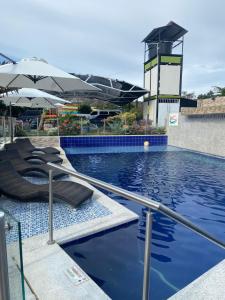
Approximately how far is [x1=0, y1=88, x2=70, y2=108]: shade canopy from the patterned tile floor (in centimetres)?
505

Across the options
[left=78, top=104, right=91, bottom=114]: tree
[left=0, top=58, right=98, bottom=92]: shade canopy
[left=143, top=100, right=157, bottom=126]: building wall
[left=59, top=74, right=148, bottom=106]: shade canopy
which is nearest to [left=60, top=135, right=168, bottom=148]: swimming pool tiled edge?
[left=143, top=100, right=157, bottom=126]: building wall

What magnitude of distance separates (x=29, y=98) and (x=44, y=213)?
25.4 ft

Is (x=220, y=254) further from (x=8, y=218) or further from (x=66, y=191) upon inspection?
(x=8, y=218)

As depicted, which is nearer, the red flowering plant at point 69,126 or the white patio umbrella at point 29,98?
the white patio umbrella at point 29,98

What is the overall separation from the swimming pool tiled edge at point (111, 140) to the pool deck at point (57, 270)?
A: 40.7ft

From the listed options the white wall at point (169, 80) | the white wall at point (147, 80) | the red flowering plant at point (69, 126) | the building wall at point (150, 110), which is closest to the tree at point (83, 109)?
the building wall at point (150, 110)

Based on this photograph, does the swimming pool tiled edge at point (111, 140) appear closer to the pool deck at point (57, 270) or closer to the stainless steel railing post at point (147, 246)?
the pool deck at point (57, 270)

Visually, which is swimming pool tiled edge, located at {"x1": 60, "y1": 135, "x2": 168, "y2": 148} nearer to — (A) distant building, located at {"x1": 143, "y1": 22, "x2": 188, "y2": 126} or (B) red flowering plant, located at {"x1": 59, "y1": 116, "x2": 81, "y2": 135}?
(B) red flowering plant, located at {"x1": 59, "y1": 116, "x2": 81, "y2": 135}

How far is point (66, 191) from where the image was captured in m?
4.53

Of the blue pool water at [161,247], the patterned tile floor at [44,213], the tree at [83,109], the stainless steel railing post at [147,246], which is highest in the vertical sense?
the tree at [83,109]

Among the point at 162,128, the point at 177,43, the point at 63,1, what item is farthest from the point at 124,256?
the point at 177,43

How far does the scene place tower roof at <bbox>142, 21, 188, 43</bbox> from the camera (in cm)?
2334

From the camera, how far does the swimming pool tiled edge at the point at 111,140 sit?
1580 centimetres

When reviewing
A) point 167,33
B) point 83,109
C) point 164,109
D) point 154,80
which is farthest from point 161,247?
point 83,109
